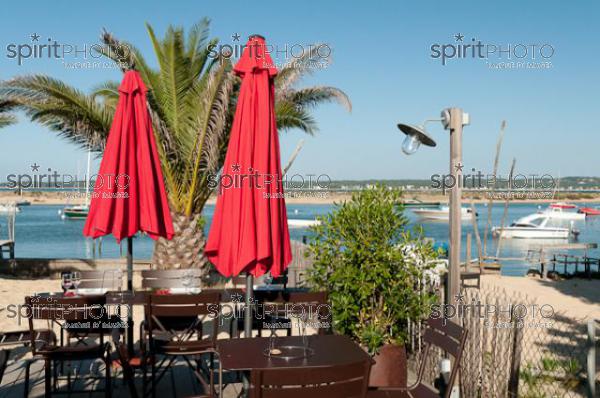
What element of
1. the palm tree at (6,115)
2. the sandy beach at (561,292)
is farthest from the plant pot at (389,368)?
the palm tree at (6,115)

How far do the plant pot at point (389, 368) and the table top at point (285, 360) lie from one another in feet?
3.93

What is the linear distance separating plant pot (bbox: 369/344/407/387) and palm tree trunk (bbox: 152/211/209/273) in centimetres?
857

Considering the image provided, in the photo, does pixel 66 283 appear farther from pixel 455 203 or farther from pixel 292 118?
pixel 292 118

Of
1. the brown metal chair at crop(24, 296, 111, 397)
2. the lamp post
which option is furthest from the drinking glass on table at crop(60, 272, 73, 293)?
the lamp post

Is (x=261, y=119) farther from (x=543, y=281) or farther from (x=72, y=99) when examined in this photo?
(x=543, y=281)

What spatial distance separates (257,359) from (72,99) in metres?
9.97

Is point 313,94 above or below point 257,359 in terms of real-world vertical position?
above

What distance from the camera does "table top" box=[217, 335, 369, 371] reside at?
Result: 3631mm

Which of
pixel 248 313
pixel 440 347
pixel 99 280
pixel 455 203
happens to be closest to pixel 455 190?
pixel 455 203

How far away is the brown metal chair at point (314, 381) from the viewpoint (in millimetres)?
3033

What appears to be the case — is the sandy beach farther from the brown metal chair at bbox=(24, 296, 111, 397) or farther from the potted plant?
the brown metal chair at bbox=(24, 296, 111, 397)

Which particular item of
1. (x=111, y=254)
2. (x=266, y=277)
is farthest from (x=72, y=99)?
(x=111, y=254)

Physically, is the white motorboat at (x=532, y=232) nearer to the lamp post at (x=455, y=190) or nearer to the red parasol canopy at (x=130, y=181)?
the lamp post at (x=455, y=190)

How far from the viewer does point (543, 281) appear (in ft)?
65.7
